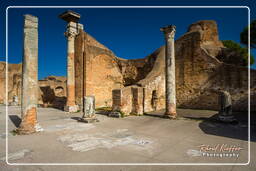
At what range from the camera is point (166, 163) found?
3.29 m

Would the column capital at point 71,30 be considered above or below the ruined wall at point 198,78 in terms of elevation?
above

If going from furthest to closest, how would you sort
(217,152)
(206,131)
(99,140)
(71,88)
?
(71,88), (206,131), (99,140), (217,152)

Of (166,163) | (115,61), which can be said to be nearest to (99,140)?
(166,163)

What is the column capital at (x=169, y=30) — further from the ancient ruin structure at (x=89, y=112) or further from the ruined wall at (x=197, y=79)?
the ancient ruin structure at (x=89, y=112)

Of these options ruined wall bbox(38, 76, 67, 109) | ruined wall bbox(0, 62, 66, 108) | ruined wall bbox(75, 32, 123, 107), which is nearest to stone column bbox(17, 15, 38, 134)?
ruined wall bbox(75, 32, 123, 107)

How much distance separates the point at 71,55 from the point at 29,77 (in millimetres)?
6725

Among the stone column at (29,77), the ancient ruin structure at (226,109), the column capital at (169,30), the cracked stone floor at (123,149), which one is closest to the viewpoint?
the cracked stone floor at (123,149)

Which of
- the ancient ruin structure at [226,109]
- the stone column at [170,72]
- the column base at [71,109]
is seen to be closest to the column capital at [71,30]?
the column base at [71,109]

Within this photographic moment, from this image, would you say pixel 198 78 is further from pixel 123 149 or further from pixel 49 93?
pixel 49 93

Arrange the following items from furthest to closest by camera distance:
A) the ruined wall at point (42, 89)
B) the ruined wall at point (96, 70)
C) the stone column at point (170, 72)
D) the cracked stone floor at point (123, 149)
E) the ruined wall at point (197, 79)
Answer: the ruined wall at point (42, 89)
the ruined wall at point (96, 70)
the ruined wall at point (197, 79)
the stone column at point (170, 72)
the cracked stone floor at point (123, 149)

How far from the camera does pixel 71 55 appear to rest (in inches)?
471

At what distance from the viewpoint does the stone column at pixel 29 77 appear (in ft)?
18.0

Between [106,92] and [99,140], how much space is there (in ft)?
32.9

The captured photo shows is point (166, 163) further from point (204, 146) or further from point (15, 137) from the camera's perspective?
point (15, 137)
